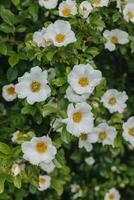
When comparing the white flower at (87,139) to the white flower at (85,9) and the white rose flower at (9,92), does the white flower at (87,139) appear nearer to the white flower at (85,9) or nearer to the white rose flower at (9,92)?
the white rose flower at (9,92)

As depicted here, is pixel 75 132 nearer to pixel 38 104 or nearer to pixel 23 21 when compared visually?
pixel 38 104

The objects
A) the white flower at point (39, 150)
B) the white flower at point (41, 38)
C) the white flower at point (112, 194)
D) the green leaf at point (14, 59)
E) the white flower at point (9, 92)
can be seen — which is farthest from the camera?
the white flower at point (112, 194)

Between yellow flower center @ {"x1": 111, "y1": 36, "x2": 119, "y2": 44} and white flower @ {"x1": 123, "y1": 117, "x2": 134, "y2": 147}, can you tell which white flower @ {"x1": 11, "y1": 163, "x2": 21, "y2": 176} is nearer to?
white flower @ {"x1": 123, "y1": 117, "x2": 134, "y2": 147}

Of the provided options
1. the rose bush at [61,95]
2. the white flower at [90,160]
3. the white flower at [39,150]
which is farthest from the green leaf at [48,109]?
the white flower at [90,160]

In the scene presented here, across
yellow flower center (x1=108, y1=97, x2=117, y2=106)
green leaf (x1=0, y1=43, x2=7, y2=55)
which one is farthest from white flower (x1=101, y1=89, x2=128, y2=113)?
green leaf (x1=0, y1=43, x2=7, y2=55)

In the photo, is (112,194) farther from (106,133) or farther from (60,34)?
(60,34)

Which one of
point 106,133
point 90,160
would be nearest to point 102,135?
point 106,133

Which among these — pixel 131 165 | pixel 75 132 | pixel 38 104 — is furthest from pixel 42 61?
pixel 131 165
